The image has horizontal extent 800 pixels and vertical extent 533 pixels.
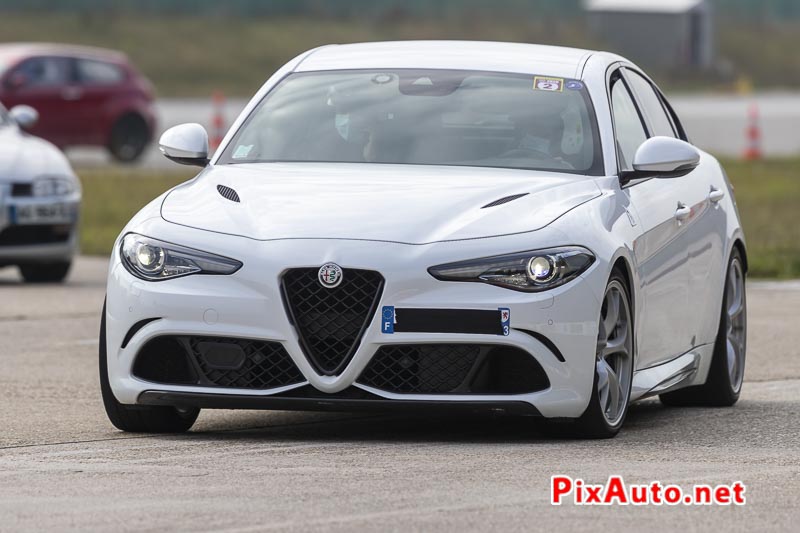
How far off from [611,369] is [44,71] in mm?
21660

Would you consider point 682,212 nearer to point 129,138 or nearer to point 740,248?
point 740,248

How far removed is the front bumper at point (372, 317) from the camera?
23.3 feet

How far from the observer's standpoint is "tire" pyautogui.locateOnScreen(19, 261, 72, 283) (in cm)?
1547

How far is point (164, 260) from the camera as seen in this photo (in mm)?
7348

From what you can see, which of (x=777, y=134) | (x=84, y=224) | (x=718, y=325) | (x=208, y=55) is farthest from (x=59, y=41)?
(x=718, y=325)

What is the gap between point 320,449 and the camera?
716 centimetres

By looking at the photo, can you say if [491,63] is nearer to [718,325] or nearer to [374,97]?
[374,97]

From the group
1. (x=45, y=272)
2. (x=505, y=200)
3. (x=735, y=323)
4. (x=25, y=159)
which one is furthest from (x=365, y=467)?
(x=45, y=272)

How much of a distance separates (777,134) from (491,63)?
29.8m

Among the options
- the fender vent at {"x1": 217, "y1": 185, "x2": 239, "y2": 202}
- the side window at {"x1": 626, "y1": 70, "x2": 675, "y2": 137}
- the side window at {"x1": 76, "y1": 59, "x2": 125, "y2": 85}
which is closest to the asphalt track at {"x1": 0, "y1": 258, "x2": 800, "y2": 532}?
the fender vent at {"x1": 217, "y1": 185, "x2": 239, "y2": 202}

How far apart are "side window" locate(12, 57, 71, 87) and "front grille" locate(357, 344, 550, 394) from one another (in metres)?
21.3

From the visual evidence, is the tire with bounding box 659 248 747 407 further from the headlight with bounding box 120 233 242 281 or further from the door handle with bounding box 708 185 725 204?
the headlight with bounding box 120 233 242 281

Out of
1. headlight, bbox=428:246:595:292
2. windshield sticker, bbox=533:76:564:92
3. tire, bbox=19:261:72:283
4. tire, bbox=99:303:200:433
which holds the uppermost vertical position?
windshield sticker, bbox=533:76:564:92

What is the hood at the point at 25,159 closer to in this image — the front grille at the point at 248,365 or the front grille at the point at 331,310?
→ the front grille at the point at 248,365
